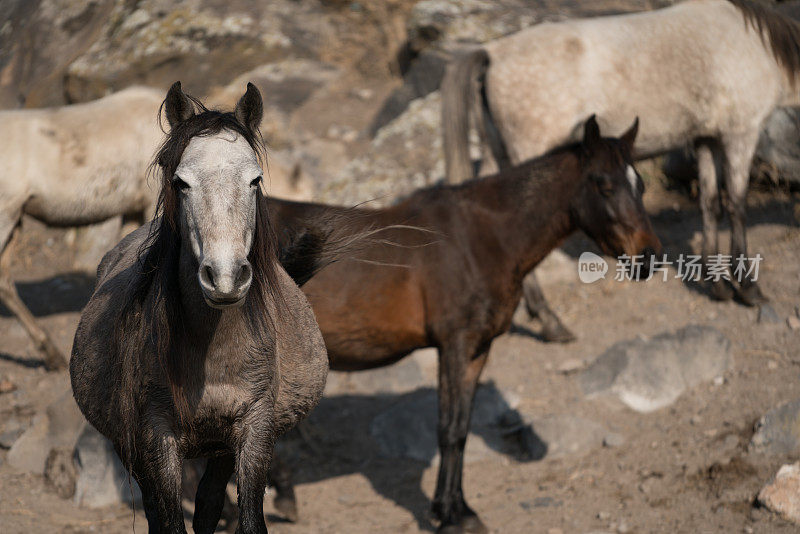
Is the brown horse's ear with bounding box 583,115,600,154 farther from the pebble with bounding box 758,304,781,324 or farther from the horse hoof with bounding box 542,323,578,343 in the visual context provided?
the pebble with bounding box 758,304,781,324

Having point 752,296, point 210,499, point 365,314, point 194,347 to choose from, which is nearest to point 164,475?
point 194,347

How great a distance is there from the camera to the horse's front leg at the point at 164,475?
2365mm

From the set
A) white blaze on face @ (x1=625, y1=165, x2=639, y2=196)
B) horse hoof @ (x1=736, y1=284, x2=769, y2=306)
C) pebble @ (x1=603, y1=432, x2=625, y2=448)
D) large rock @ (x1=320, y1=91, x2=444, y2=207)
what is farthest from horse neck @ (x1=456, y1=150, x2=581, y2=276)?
large rock @ (x1=320, y1=91, x2=444, y2=207)

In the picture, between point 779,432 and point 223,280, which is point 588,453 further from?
point 223,280

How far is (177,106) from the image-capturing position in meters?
2.28

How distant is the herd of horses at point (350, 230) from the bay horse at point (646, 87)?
17 mm

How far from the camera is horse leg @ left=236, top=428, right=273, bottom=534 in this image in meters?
2.39

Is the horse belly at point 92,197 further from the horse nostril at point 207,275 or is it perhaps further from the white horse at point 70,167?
the horse nostril at point 207,275

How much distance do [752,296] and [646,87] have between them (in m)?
1.77

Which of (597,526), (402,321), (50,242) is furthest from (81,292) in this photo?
(597,526)

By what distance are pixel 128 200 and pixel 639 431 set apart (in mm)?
4059

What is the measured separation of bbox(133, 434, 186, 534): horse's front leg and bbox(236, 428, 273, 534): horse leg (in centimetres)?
18

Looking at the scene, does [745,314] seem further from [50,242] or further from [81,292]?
[50,242]

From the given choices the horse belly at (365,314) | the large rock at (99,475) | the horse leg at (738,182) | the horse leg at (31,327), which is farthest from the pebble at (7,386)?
the horse leg at (738,182)
